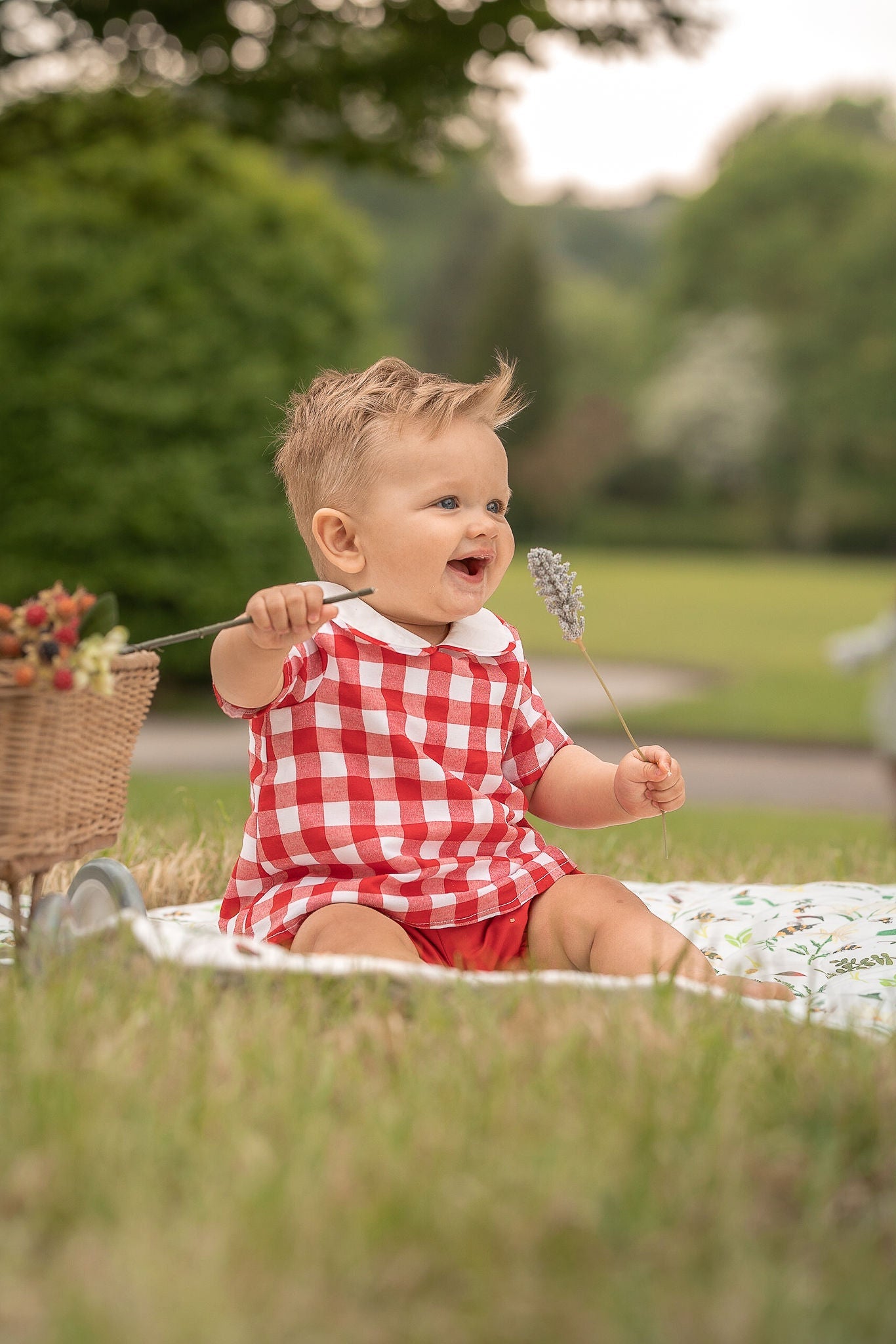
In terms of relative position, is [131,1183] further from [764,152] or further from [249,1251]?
[764,152]

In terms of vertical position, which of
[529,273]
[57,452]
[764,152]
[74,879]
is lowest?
[74,879]

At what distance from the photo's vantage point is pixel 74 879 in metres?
2.24

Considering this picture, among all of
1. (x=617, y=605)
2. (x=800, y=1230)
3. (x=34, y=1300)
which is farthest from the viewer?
(x=617, y=605)

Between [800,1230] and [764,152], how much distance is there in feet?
135

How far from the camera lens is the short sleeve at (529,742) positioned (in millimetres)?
2559

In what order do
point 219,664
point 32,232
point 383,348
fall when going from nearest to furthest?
point 219,664 < point 32,232 < point 383,348

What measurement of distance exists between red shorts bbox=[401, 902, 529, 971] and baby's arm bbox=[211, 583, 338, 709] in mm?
472

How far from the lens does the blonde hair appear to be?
229cm

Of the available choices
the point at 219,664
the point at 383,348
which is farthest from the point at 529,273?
the point at 219,664

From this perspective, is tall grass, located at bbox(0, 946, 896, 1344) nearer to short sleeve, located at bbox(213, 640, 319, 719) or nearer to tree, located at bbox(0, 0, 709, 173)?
short sleeve, located at bbox(213, 640, 319, 719)

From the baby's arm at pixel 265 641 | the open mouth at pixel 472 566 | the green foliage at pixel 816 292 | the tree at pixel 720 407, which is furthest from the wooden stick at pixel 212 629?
the tree at pixel 720 407

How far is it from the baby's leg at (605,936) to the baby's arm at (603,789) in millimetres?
150

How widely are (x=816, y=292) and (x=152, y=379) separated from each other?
101 feet

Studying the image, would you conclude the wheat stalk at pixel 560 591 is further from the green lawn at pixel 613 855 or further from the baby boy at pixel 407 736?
the green lawn at pixel 613 855
